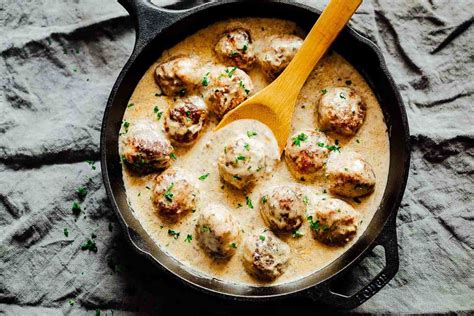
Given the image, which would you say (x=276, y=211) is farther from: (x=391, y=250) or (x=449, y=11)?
(x=449, y=11)

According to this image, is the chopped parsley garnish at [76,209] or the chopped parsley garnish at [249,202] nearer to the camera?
the chopped parsley garnish at [249,202]

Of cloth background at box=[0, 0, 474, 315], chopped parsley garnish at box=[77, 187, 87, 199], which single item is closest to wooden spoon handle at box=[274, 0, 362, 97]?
cloth background at box=[0, 0, 474, 315]

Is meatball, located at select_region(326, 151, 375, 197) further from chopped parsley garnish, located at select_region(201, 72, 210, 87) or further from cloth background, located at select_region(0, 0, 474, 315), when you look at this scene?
chopped parsley garnish, located at select_region(201, 72, 210, 87)

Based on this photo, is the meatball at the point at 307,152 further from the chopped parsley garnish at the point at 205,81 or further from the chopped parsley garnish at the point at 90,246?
the chopped parsley garnish at the point at 90,246

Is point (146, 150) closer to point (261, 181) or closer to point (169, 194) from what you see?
point (169, 194)

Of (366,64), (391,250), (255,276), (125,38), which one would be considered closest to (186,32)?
(125,38)

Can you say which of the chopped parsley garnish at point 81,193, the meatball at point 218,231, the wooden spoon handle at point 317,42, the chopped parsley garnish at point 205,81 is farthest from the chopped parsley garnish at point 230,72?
the chopped parsley garnish at point 81,193
